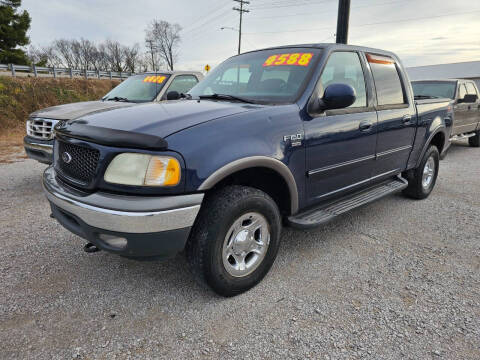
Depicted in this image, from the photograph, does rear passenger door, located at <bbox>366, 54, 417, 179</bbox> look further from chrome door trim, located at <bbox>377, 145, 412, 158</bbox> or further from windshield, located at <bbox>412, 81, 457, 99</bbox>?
windshield, located at <bbox>412, 81, 457, 99</bbox>

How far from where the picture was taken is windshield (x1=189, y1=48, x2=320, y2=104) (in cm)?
273

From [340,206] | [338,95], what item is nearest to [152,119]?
[338,95]

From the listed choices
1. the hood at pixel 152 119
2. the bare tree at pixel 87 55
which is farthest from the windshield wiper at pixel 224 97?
the bare tree at pixel 87 55

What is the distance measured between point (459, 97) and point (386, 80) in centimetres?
606

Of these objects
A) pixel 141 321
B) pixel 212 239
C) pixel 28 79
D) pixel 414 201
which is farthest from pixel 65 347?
pixel 28 79

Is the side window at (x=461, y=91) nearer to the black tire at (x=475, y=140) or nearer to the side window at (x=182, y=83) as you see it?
the black tire at (x=475, y=140)

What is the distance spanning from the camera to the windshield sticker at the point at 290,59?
2.85m

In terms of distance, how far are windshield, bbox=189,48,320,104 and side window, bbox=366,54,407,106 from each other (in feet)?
3.03

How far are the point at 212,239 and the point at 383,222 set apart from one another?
8.38 ft

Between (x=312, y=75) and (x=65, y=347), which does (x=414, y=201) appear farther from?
(x=65, y=347)

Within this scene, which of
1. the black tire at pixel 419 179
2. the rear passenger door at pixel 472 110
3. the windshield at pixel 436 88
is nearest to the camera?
the black tire at pixel 419 179

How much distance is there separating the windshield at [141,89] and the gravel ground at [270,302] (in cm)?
296

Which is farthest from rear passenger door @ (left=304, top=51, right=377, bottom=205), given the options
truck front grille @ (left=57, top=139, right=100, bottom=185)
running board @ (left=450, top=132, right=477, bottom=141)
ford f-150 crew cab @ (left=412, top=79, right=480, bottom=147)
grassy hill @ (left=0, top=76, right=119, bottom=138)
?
grassy hill @ (left=0, top=76, right=119, bottom=138)

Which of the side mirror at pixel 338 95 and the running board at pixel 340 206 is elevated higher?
the side mirror at pixel 338 95
